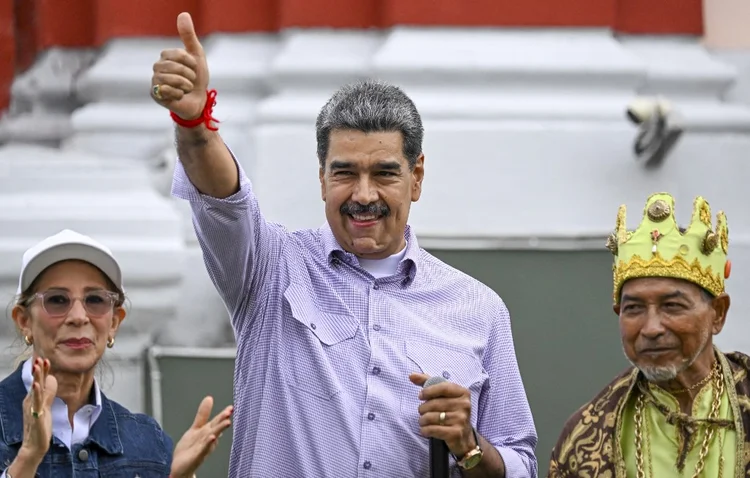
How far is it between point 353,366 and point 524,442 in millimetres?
483

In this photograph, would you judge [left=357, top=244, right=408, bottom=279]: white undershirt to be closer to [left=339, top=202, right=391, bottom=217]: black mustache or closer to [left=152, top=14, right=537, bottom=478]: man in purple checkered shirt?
[left=152, top=14, right=537, bottom=478]: man in purple checkered shirt

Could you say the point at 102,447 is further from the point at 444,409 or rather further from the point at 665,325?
the point at 665,325

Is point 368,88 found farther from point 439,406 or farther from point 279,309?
point 439,406

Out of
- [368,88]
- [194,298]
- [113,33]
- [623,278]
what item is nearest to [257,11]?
[113,33]

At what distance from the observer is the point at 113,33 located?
21.3 feet

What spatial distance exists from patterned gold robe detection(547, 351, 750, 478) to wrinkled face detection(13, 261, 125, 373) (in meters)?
1.15

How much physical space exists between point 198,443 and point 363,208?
74cm

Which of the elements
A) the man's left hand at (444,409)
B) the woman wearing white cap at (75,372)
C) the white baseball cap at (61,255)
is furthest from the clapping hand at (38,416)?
the man's left hand at (444,409)

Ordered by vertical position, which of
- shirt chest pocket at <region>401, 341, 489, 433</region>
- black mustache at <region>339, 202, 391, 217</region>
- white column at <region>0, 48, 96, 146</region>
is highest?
white column at <region>0, 48, 96, 146</region>

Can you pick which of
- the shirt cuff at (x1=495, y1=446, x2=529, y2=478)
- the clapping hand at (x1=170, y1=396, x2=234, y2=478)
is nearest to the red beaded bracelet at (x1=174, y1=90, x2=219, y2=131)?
the clapping hand at (x1=170, y1=396, x2=234, y2=478)

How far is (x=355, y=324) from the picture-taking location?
13.1ft

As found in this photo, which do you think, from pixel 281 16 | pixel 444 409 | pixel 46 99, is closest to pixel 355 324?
pixel 444 409

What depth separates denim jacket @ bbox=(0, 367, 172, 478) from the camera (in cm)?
371

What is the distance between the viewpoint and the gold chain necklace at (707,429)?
151 inches
